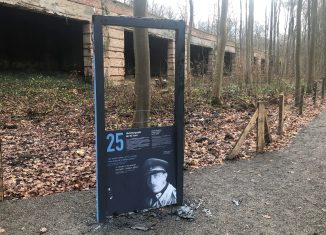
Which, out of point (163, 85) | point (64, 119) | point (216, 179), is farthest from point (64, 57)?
point (216, 179)

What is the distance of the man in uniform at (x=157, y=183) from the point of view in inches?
176

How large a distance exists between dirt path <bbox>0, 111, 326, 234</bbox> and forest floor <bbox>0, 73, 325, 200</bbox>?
0.63 meters

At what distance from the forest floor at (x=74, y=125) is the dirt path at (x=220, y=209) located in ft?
2.07

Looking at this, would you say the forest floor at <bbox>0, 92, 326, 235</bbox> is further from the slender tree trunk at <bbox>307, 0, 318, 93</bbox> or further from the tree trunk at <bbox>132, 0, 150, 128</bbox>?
the slender tree trunk at <bbox>307, 0, 318, 93</bbox>

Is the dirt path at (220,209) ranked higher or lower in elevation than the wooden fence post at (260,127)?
lower

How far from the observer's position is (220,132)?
10.3 meters

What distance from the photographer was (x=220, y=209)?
15.6ft

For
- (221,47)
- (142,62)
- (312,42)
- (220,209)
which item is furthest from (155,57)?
(220,209)

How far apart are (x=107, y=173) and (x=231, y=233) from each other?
1.63 meters

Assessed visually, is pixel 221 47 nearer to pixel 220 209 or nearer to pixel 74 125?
pixel 74 125

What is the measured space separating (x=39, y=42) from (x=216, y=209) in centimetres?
1739

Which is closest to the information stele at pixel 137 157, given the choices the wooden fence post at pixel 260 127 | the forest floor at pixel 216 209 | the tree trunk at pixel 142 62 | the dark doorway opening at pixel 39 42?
the forest floor at pixel 216 209

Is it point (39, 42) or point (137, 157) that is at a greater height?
point (39, 42)

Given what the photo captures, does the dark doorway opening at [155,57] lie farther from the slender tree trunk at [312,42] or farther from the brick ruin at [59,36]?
the slender tree trunk at [312,42]
